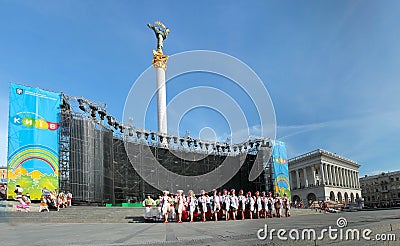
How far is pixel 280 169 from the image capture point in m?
42.6

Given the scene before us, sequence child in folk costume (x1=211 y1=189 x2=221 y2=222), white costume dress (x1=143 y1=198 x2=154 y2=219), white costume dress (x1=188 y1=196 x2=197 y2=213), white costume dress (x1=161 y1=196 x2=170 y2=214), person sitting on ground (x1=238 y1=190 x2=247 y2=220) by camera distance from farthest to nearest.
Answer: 1. person sitting on ground (x1=238 y1=190 x2=247 y2=220)
2. white costume dress (x1=143 y1=198 x2=154 y2=219)
3. child in folk costume (x1=211 y1=189 x2=221 y2=222)
4. white costume dress (x1=188 y1=196 x2=197 y2=213)
5. white costume dress (x1=161 y1=196 x2=170 y2=214)

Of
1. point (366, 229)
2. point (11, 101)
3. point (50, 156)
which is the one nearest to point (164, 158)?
point (50, 156)

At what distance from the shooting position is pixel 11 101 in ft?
72.0

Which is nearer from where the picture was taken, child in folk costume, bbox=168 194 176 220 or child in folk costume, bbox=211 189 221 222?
child in folk costume, bbox=211 189 221 222

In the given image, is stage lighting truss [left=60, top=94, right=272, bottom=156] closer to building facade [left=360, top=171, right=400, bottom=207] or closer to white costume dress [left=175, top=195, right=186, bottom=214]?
white costume dress [left=175, top=195, right=186, bottom=214]

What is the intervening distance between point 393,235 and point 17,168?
22114 mm

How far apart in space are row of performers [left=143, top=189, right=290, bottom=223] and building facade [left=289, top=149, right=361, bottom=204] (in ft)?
195

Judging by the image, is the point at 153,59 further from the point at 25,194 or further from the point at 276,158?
the point at 25,194

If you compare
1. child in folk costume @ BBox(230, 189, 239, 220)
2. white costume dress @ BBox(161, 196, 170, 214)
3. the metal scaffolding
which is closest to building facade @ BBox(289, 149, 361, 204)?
the metal scaffolding

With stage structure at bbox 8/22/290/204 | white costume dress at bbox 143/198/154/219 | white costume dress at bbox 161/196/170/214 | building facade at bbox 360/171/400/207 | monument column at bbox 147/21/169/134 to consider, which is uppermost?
monument column at bbox 147/21/169/134

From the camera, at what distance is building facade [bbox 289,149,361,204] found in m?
74.0

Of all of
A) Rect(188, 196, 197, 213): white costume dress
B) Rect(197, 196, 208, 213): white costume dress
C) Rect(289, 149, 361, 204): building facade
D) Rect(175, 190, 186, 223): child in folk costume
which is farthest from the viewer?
Rect(289, 149, 361, 204): building facade

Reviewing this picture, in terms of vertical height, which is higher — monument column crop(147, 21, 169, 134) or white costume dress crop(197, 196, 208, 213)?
monument column crop(147, 21, 169, 134)

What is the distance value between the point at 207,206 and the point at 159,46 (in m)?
32.0
